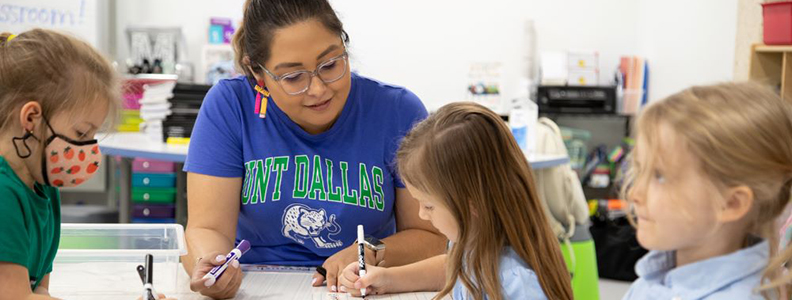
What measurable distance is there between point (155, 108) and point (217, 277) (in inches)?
106

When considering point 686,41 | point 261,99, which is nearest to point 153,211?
point 261,99

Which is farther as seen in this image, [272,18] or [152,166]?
[152,166]

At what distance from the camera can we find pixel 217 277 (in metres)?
1.50

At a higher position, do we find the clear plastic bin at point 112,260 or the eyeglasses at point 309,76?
the eyeglasses at point 309,76

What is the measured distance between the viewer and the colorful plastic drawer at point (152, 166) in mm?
4270

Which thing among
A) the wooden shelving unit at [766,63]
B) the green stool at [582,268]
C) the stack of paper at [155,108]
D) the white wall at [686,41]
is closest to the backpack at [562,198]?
the green stool at [582,268]

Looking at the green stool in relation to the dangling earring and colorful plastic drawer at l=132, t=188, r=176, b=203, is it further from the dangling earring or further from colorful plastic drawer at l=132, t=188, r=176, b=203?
colorful plastic drawer at l=132, t=188, r=176, b=203

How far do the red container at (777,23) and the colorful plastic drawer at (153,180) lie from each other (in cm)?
285

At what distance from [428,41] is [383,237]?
3.84m

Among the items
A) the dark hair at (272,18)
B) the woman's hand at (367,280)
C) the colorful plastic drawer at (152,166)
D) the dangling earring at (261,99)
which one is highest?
the dark hair at (272,18)

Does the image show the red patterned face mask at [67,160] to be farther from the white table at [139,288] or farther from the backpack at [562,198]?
the backpack at [562,198]

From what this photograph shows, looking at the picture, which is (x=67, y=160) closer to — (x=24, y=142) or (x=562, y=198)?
(x=24, y=142)

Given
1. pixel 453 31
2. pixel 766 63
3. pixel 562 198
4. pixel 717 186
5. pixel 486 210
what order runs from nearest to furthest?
pixel 717 186, pixel 486 210, pixel 562 198, pixel 766 63, pixel 453 31

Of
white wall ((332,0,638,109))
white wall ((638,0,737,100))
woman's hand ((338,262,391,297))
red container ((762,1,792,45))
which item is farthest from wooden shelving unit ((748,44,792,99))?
woman's hand ((338,262,391,297))
